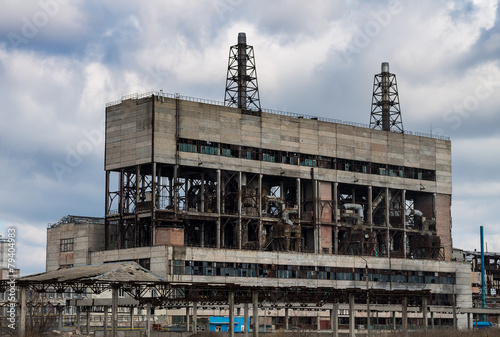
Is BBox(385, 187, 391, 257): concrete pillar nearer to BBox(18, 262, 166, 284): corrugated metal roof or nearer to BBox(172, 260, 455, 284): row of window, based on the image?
BBox(172, 260, 455, 284): row of window

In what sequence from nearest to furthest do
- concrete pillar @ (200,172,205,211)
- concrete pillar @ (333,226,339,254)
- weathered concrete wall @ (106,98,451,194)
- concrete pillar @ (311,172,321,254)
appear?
1. weathered concrete wall @ (106,98,451,194)
2. concrete pillar @ (200,172,205,211)
3. concrete pillar @ (311,172,321,254)
4. concrete pillar @ (333,226,339,254)

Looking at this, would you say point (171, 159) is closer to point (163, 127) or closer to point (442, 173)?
point (163, 127)

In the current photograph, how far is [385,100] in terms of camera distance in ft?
502

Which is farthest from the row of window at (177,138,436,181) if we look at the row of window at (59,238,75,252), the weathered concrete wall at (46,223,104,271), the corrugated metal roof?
the corrugated metal roof

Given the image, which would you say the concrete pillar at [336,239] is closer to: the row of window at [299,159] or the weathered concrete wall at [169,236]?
the row of window at [299,159]

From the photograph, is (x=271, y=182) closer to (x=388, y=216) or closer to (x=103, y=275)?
(x=388, y=216)

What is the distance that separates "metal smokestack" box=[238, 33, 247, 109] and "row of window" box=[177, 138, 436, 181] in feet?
28.5

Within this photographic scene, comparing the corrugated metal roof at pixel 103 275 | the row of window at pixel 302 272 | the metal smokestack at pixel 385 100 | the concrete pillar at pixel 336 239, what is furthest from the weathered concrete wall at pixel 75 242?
the metal smokestack at pixel 385 100

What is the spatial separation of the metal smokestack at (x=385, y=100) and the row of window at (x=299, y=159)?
391 inches

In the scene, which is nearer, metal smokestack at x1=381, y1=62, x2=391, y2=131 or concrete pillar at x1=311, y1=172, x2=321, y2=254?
concrete pillar at x1=311, y1=172, x2=321, y2=254

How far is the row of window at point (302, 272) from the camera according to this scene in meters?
116

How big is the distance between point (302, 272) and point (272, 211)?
39.5ft

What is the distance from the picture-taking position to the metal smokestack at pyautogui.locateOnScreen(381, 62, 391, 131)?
5960 inches

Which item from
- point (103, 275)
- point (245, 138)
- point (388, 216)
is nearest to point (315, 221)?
point (388, 216)
